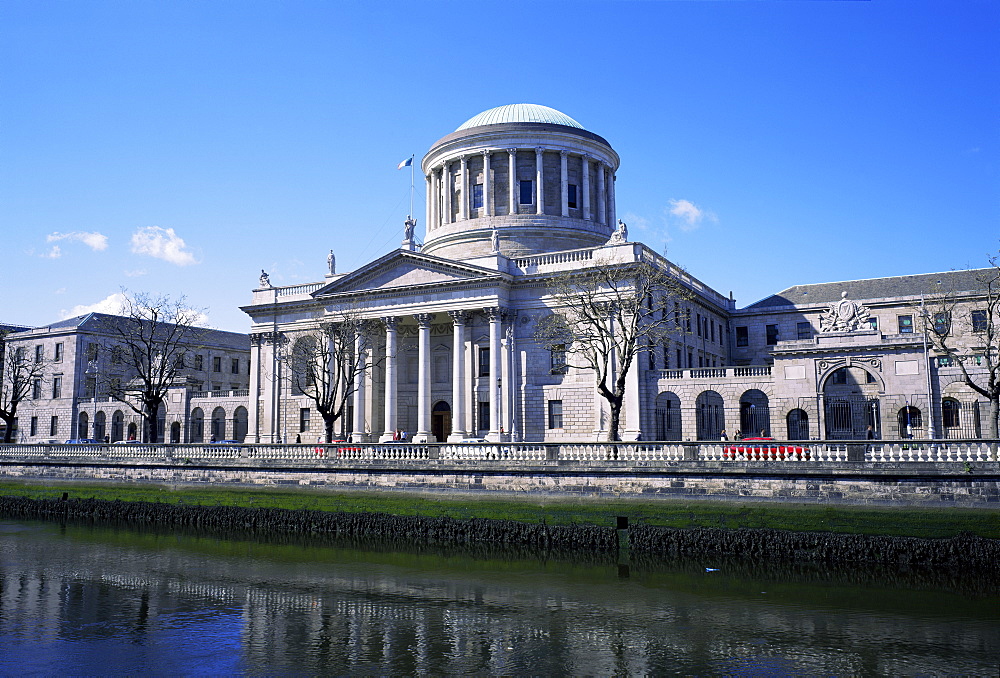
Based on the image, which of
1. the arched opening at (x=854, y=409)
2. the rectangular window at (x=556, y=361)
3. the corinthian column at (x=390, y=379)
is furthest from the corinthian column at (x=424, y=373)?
the arched opening at (x=854, y=409)

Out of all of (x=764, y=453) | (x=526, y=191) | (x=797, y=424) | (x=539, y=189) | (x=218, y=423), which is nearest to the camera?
(x=764, y=453)

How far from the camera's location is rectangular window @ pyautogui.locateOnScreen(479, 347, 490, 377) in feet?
172

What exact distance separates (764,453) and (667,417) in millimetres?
20845

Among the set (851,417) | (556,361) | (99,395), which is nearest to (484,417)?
(556,361)

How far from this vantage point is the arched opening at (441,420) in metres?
54.4

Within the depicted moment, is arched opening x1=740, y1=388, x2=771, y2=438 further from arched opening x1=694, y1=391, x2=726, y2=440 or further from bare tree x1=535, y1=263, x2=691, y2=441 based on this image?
bare tree x1=535, y1=263, x2=691, y2=441

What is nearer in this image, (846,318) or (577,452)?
(577,452)

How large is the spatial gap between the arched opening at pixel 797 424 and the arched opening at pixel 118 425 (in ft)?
184

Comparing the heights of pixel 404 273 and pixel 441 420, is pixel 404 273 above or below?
above

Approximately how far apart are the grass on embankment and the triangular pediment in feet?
61.3

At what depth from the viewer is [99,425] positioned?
242 ft

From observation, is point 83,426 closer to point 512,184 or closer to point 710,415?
point 512,184

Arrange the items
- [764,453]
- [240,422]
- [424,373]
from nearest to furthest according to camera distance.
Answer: [764,453] < [424,373] < [240,422]

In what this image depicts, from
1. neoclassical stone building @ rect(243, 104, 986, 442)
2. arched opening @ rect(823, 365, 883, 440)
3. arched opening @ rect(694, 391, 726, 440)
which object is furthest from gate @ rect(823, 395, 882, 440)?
arched opening @ rect(694, 391, 726, 440)
